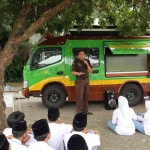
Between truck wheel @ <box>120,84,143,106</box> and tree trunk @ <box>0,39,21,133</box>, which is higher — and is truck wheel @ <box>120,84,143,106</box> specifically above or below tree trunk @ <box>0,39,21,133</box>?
below

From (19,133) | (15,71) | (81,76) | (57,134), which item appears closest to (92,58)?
(81,76)

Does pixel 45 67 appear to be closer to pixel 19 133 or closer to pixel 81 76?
pixel 81 76

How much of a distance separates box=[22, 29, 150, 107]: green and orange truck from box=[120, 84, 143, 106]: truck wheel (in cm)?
3

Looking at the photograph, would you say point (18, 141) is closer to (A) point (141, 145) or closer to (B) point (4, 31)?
(A) point (141, 145)

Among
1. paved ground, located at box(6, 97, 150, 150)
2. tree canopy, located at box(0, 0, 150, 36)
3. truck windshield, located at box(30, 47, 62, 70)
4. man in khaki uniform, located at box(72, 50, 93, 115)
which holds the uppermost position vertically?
tree canopy, located at box(0, 0, 150, 36)

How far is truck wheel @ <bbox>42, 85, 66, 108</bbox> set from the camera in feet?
26.9

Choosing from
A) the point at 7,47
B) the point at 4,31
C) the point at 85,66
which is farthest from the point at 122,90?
the point at 4,31

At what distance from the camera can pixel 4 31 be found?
12328mm

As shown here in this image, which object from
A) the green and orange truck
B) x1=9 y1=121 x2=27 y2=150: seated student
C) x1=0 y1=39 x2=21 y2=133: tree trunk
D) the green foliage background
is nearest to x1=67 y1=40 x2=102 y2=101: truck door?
the green and orange truck

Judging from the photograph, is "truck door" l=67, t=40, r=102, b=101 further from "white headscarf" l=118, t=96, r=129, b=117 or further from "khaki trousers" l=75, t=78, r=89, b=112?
"white headscarf" l=118, t=96, r=129, b=117

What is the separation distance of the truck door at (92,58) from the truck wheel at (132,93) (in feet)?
2.95

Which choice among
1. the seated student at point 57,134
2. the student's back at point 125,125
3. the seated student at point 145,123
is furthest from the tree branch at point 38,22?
the seated student at point 145,123

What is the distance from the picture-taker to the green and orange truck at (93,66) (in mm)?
8039

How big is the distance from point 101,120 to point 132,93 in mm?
2090
